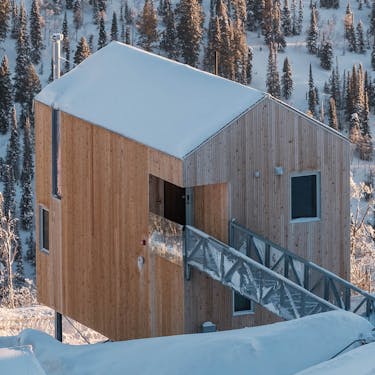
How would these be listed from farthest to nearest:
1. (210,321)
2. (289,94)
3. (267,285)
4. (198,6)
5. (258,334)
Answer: (198,6) → (289,94) → (210,321) → (267,285) → (258,334)

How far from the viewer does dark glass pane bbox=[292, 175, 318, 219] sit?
2317 cm

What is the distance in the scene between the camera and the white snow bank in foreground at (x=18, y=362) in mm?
13898

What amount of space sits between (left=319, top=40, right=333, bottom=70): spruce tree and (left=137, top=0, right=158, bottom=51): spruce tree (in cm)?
1583

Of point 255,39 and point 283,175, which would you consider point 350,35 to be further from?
point 283,175

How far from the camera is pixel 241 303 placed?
2305cm

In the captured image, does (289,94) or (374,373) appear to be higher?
(374,373)

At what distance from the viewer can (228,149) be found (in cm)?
2186

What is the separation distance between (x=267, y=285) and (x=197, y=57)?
292 ft

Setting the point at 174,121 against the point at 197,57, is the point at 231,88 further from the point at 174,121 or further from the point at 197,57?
the point at 197,57

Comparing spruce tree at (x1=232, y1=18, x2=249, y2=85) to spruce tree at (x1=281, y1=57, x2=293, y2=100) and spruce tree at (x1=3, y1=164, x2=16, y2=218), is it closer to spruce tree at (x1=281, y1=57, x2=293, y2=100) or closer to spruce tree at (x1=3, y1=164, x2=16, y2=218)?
spruce tree at (x1=281, y1=57, x2=293, y2=100)

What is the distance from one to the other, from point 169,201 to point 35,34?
9135cm

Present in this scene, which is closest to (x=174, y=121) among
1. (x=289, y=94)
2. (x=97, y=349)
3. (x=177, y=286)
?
(x=177, y=286)

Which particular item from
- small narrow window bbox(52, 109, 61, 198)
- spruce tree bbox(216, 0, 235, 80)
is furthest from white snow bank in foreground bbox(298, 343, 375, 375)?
spruce tree bbox(216, 0, 235, 80)

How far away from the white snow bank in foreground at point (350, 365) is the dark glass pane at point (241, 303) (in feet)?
28.9
